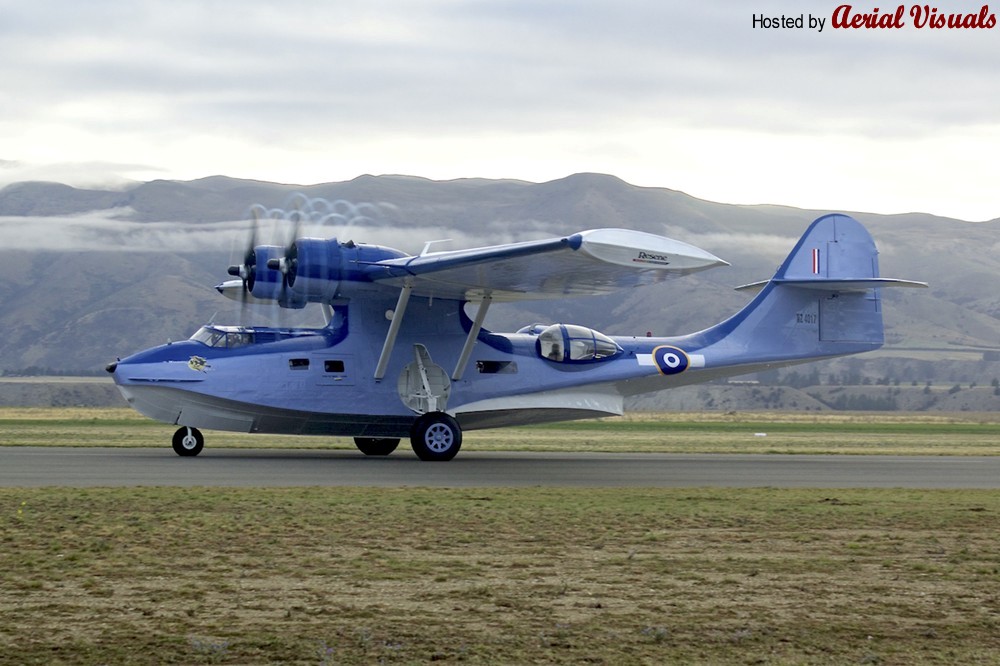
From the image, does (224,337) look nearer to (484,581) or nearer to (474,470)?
(474,470)

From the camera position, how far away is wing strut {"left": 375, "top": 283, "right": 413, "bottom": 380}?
25734 mm

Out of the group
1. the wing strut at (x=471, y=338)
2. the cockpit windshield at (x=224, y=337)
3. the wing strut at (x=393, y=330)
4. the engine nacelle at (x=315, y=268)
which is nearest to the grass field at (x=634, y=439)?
the cockpit windshield at (x=224, y=337)

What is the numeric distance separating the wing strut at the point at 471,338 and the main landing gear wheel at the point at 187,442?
5.76m

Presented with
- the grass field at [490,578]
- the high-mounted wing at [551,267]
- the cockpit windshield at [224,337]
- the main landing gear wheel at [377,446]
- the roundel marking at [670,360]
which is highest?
the high-mounted wing at [551,267]

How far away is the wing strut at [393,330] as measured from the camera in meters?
25.7

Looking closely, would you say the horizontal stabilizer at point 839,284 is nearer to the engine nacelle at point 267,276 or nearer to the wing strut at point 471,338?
the wing strut at point 471,338

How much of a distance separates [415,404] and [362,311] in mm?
2396

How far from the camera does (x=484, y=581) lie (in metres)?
11.5

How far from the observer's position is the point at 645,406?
113 m

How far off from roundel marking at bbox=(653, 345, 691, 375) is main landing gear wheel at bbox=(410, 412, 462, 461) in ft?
19.2

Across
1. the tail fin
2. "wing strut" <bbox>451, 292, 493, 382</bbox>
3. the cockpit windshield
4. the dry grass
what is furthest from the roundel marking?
the dry grass

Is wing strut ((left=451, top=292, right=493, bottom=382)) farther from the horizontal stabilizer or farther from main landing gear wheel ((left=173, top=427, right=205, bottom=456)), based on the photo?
the horizontal stabilizer

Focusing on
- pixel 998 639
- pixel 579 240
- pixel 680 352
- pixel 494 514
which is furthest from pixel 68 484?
pixel 680 352

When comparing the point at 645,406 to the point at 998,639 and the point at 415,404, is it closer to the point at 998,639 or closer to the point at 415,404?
the point at 415,404
